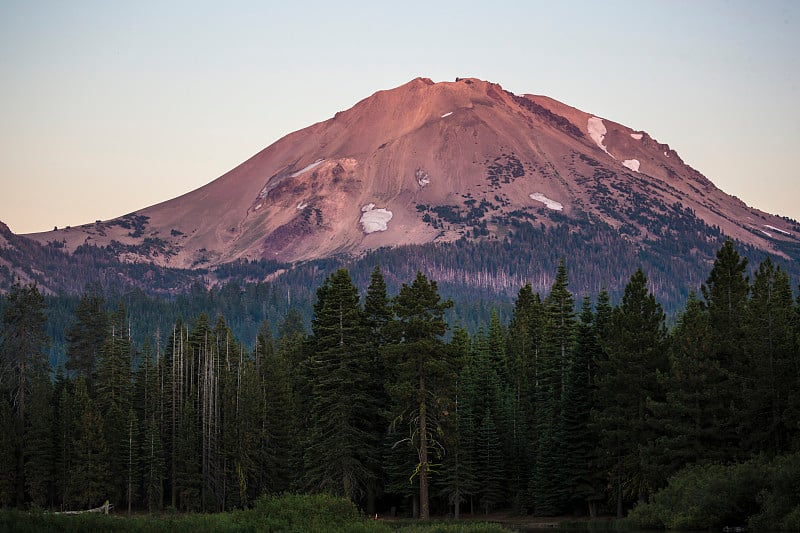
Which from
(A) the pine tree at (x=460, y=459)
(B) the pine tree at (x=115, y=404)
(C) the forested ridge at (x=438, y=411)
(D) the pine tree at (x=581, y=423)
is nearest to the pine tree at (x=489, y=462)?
(C) the forested ridge at (x=438, y=411)

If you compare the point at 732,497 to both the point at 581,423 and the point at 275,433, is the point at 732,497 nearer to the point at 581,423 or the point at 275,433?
the point at 581,423

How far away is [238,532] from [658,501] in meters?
22.1

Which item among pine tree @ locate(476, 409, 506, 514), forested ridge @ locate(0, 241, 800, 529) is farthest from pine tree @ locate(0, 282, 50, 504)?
pine tree @ locate(476, 409, 506, 514)

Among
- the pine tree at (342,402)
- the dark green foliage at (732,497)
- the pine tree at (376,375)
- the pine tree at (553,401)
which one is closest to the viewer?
the dark green foliage at (732,497)

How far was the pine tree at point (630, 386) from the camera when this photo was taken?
6488 centimetres

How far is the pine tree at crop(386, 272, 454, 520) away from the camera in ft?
220

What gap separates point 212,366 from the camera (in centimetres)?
9788

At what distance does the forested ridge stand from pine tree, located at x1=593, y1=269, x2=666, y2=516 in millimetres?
131

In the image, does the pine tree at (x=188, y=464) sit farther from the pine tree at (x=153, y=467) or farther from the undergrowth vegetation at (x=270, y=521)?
the undergrowth vegetation at (x=270, y=521)

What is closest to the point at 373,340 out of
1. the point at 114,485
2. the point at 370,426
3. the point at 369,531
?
the point at 370,426

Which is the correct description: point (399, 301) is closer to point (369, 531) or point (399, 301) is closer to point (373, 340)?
point (373, 340)

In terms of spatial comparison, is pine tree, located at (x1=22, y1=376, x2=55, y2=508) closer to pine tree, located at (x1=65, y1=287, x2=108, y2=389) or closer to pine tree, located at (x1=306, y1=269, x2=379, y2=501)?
pine tree, located at (x1=65, y1=287, x2=108, y2=389)

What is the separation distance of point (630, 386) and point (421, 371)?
A: 12407mm

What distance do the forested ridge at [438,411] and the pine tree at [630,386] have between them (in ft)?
0.43
